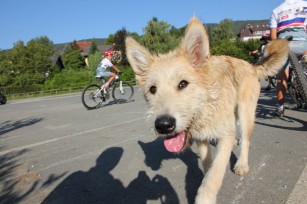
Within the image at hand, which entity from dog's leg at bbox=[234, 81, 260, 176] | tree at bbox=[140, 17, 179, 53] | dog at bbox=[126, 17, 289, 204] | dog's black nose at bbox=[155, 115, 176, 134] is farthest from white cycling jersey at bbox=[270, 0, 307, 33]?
tree at bbox=[140, 17, 179, 53]

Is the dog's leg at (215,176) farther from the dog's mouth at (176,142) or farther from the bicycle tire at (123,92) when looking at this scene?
the bicycle tire at (123,92)

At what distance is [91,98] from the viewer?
12.9 meters

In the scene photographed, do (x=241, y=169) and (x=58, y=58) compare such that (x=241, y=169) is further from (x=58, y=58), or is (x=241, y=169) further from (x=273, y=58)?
(x=58, y=58)

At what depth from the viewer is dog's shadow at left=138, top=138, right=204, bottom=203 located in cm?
364

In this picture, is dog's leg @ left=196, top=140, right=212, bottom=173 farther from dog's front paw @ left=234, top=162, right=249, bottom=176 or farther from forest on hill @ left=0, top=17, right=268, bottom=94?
forest on hill @ left=0, top=17, right=268, bottom=94

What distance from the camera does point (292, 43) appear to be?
621 centimetres

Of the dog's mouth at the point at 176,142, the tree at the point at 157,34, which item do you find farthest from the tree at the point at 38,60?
the dog's mouth at the point at 176,142

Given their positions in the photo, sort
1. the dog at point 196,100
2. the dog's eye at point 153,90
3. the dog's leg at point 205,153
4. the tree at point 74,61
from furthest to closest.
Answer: the tree at point 74,61 → the dog's leg at point 205,153 → the dog's eye at point 153,90 → the dog at point 196,100

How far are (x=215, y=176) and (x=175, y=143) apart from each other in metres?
0.53

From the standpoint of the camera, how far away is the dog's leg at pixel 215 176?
292 centimetres

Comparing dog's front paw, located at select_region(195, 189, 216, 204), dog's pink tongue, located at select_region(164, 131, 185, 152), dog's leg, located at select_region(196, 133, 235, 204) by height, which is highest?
dog's pink tongue, located at select_region(164, 131, 185, 152)

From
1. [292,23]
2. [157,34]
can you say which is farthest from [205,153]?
[157,34]

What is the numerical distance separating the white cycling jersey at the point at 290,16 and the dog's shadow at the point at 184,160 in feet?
11.3

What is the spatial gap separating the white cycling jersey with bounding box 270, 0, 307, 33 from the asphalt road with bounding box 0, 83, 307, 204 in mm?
2027
